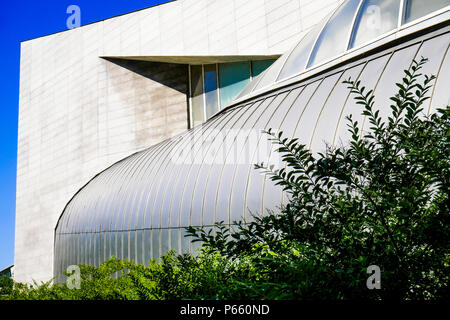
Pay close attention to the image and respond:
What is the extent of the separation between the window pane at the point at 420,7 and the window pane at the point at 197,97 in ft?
49.0

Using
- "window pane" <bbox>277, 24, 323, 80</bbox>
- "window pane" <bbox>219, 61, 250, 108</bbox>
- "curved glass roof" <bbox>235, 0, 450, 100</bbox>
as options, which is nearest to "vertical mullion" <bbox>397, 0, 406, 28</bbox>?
"curved glass roof" <bbox>235, 0, 450, 100</bbox>

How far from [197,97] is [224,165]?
534 inches

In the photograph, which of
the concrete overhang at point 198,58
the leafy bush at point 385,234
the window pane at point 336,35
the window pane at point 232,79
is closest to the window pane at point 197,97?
the concrete overhang at point 198,58

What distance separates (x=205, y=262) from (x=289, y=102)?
496cm

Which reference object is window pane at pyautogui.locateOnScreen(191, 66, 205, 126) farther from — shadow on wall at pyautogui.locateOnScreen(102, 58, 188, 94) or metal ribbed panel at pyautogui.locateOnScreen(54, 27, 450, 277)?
metal ribbed panel at pyautogui.locateOnScreen(54, 27, 450, 277)

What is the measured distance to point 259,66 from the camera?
20375 millimetres

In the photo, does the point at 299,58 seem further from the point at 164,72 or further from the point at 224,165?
the point at 164,72

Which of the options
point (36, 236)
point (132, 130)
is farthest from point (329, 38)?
point (36, 236)

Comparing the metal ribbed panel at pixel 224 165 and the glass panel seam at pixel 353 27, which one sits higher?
the glass panel seam at pixel 353 27

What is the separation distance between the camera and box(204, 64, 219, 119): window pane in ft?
71.4

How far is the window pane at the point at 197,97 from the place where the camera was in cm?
2252

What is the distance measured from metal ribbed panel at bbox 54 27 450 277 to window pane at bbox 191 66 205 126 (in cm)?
812

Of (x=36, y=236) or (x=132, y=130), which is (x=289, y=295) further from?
(x=36, y=236)

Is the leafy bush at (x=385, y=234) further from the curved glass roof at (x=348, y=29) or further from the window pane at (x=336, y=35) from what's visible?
the window pane at (x=336, y=35)
